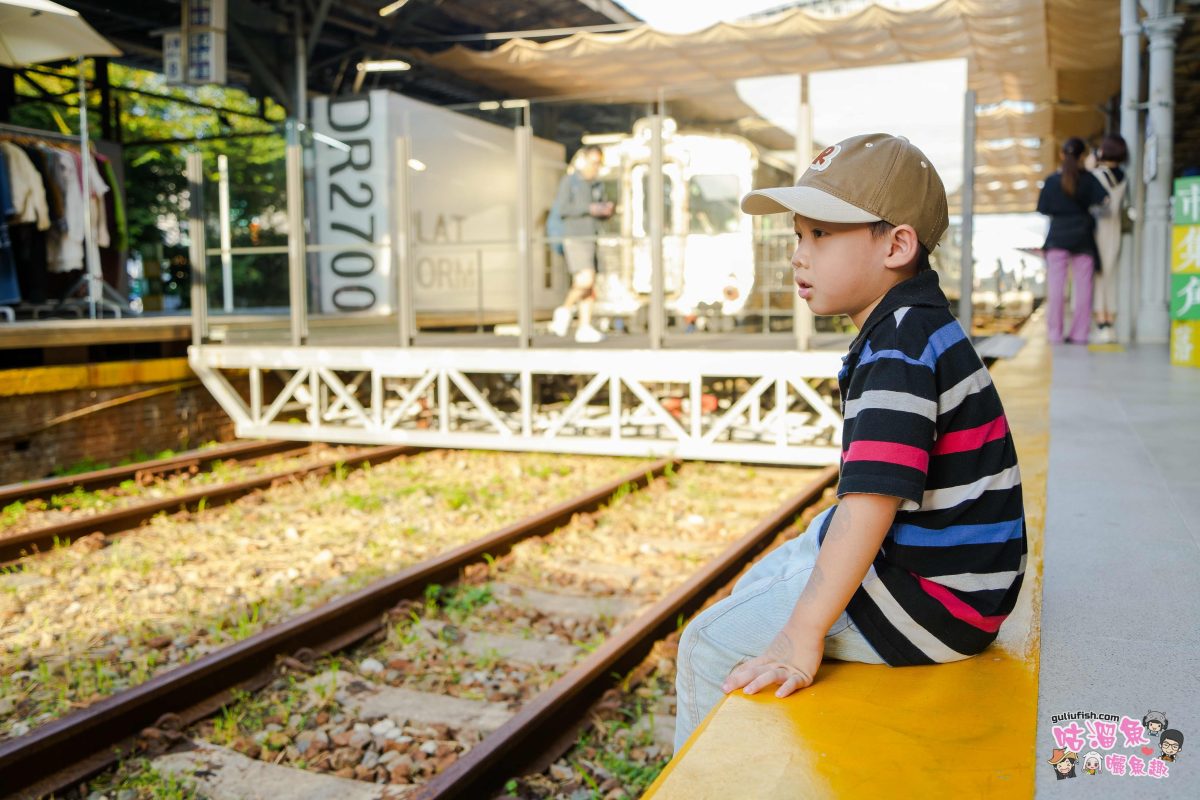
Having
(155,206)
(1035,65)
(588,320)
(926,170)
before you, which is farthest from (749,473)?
(155,206)

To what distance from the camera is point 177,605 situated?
188 inches

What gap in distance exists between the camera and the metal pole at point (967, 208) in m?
6.82

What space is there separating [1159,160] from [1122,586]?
27.1 ft

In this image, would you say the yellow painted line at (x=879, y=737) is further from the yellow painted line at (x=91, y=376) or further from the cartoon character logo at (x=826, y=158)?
the yellow painted line at (x=91, y=376)

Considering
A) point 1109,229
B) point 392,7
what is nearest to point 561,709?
point 1109,229

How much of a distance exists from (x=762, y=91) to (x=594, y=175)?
1.49m

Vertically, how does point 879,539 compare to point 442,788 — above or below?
above

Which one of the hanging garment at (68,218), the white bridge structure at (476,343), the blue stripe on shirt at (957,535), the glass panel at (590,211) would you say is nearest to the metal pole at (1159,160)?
the white bridge structure at (476,343)

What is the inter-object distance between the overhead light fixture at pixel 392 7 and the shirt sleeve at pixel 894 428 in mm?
11975

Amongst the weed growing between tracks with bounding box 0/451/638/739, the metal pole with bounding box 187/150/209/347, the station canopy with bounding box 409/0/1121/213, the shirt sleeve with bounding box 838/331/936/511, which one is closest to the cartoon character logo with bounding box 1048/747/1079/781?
the shirt sleeve with bounding box 838/331/936/511

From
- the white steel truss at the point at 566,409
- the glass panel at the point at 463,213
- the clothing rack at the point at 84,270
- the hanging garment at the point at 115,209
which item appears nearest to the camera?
the white steel truss at the point at 566,409

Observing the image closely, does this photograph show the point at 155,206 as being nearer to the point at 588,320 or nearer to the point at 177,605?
the point at 588,320

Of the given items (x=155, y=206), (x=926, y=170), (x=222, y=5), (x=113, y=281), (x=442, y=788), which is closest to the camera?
(x=926, y=170)

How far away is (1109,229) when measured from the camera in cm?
997
